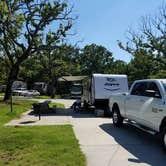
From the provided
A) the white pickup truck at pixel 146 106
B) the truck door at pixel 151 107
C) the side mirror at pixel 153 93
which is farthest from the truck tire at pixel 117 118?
the side mirror at pixel 153 93

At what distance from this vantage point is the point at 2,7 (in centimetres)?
2775

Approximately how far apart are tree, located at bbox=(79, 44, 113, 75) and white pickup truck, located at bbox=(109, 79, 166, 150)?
86.4 metres

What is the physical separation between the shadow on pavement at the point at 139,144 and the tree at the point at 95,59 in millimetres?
86458

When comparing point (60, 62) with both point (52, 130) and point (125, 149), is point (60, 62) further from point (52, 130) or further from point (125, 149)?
point (125, 149)

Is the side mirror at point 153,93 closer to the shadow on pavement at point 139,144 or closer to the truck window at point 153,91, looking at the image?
the truck window at point 153,91

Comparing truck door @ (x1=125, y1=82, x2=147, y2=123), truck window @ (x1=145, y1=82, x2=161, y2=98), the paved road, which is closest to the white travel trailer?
the paved road

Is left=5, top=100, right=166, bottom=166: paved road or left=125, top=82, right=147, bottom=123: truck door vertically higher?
left=125, top=82, right=147, bottom=123: truck door

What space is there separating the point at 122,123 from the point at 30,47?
1791cm

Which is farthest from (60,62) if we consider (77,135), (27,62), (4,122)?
(77,135)

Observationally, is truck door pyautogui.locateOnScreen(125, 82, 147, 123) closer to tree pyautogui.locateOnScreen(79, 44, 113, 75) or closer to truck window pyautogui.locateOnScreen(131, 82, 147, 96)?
truck window pyautogui.locateOnScreen(131, 82, 147, 96)

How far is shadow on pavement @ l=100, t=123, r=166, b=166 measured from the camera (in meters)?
8.89

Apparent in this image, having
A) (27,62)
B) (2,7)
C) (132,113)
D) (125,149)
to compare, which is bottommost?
(125,149)

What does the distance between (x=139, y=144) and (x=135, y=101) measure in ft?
6.08

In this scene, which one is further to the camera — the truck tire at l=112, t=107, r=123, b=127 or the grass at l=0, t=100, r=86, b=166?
the truck tire at l=112, t=107, r=123, b=127
